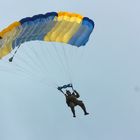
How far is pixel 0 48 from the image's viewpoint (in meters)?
26.3

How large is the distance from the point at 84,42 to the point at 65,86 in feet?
6.96

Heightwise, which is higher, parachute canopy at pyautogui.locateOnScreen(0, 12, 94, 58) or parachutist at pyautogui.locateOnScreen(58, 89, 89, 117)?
parachute canopy at pyautogui.locateOnScreen(0, 12, 94, 58)

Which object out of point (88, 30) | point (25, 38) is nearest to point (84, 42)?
point (88, 30)

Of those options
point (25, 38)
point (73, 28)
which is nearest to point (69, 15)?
point (73, 28)

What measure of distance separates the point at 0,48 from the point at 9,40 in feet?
1.70

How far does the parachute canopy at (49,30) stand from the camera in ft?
86.9

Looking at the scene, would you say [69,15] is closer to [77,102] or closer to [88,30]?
[88,30]

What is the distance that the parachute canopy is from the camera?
86.9ft

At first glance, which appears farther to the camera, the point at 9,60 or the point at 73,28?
the point at 73,28

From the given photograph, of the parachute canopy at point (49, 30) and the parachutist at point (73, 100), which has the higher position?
the parachute canopy at point (49, 30)

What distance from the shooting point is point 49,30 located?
2712 centimetres

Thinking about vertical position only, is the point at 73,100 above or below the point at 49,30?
below

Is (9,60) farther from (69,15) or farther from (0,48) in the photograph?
(69,15)

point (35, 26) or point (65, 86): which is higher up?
point (35, 26)
